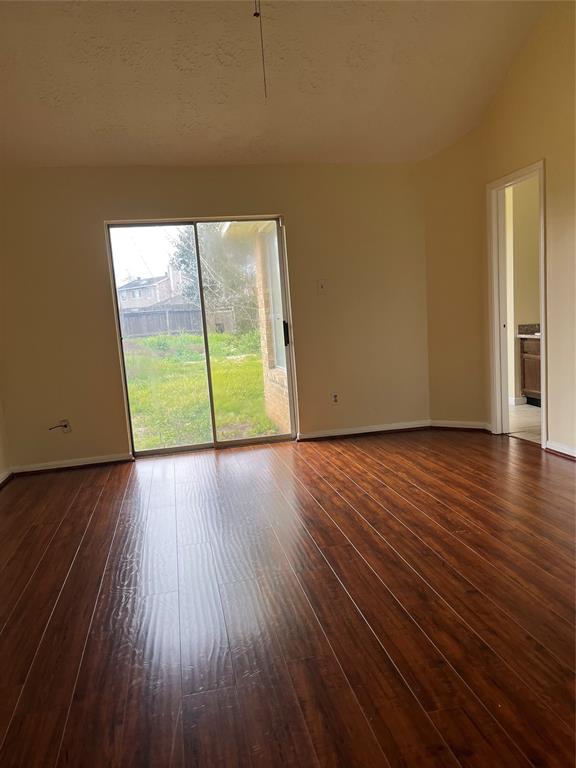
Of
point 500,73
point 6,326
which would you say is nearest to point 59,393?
A: point 6,326

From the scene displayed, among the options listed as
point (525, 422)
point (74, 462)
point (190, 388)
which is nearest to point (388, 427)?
point (525, 422)

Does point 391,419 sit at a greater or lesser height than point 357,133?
lesser

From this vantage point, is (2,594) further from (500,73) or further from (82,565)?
(500,73)

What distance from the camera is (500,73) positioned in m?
4.00

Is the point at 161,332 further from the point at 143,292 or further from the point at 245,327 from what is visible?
the point at 245,327

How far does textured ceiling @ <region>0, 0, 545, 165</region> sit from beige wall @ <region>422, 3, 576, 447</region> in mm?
223

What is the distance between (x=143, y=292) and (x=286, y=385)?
63.0 inches

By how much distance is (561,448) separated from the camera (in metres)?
3.87

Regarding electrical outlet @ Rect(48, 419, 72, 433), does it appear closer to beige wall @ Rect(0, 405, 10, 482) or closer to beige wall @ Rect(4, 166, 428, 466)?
beige wall @ Rect(4, 166, 428, 466)

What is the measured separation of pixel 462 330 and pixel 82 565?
378 cm

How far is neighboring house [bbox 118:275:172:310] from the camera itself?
15.2 ft

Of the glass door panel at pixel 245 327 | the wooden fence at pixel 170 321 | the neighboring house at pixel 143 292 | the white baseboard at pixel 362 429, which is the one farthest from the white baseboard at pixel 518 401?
the neighboring house at pixel 143 292

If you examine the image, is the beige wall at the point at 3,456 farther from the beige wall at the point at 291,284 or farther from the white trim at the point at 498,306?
the white trim at the point at 498,306

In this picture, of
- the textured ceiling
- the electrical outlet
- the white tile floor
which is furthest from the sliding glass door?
the white tile floor
